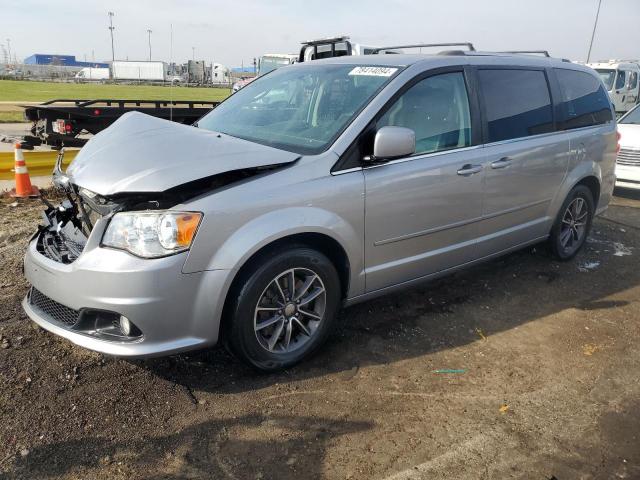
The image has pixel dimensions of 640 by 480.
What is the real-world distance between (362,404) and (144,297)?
1303 millimetres

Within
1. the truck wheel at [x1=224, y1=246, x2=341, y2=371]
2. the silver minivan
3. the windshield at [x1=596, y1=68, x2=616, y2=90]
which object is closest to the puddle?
the silver minivan

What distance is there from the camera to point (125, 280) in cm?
261

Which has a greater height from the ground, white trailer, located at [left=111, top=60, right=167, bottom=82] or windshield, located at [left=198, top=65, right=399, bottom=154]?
white trailer, located at [left=111, top=60, right=167, bottom=82]

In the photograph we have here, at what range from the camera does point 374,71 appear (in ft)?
12.1

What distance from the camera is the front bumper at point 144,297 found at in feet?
8.62

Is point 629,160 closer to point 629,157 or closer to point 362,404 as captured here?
point 629,157

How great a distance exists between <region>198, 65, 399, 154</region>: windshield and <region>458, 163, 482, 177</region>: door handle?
0.84 m

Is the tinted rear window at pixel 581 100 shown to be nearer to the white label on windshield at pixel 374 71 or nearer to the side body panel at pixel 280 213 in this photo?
the white label on windshield at pixel 374 71

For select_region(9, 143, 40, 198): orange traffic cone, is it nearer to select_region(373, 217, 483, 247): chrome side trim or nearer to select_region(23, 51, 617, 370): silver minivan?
select_region(23, 51, 617, 370): silver minivan

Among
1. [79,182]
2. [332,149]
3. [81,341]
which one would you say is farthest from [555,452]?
[79,182]

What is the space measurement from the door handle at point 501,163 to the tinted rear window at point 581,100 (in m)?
0.99

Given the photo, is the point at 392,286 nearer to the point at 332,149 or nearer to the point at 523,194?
the point at 332,149

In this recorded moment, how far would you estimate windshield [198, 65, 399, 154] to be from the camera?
339 centimetres

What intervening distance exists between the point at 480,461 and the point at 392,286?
1.37 meters
